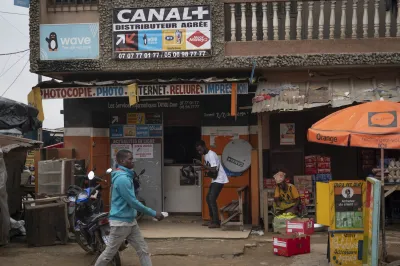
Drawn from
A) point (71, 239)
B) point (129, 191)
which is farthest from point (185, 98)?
point (129, 191)

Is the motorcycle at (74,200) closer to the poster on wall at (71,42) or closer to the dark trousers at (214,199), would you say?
the dark trousers at (214,199)

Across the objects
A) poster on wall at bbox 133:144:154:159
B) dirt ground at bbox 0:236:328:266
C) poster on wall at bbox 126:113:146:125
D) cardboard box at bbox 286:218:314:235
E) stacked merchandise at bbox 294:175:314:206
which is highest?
poster on wall at bbox 126:113:146:125

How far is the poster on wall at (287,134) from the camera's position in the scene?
38.7 feet

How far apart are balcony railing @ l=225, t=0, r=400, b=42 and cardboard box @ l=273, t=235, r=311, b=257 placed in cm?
411

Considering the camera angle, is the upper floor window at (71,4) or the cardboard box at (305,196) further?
the upper floor window at (71,4)

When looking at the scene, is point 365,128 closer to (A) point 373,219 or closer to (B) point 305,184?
(A) point 373,219

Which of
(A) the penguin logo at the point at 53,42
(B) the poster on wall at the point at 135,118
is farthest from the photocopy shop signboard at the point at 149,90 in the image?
(B) the poster on wall at the point at 135,118

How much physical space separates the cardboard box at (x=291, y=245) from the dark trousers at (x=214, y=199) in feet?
7.71

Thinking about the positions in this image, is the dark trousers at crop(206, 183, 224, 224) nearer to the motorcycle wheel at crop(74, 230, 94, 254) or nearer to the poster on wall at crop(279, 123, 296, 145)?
the poster on wall at crop(279, 123, 296, 145)

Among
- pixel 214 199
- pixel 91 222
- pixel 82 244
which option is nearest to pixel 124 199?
pixel 91 222

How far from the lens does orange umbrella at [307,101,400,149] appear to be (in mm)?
6836

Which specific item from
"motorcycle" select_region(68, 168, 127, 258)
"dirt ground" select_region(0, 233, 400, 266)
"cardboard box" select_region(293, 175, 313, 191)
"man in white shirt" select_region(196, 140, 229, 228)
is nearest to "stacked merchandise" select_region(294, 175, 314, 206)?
"cardboard box" select_region(293, 175, 313, 191)

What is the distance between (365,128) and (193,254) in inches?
139

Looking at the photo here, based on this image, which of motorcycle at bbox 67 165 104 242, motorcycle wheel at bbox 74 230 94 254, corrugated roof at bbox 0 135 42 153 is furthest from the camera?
corrugated roof at bbox 0 135 42 153
